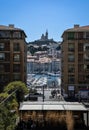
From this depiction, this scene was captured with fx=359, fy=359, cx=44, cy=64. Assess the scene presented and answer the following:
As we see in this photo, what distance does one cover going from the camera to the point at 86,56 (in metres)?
89.4

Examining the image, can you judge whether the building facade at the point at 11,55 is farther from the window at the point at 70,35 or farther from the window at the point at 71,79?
the window at the point at 71,79

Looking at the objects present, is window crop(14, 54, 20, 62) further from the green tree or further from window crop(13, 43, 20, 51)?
the green tree

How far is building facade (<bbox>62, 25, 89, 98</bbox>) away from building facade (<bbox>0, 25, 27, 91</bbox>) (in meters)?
11.3

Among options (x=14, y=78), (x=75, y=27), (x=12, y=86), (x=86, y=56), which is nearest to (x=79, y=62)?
(x=86, y=56)

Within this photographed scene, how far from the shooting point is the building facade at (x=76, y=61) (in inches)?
3511

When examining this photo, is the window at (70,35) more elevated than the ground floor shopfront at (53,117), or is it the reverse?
the window at (70,35)

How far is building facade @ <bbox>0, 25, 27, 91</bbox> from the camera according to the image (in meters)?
88.4

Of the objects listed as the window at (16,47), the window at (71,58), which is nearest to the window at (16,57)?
the window at (16,47)

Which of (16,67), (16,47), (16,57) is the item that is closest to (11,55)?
(16,57)

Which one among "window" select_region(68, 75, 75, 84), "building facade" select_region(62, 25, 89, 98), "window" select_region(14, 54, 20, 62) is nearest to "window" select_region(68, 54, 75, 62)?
"building facade" select_region(62, 25, 89, 98)

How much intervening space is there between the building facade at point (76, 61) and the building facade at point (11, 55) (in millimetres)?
11271

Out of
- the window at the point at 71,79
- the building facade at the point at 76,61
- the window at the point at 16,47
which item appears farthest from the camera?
the window at the point at 71,79

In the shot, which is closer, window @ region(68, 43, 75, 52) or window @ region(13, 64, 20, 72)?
window @ region(13, 64, 20, 72)

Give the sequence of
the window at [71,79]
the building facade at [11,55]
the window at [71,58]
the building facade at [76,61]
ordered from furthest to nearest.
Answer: the window at [71,79] < the window at [71,58] < the building facade at [76,61] < the building facade at [11,55]
